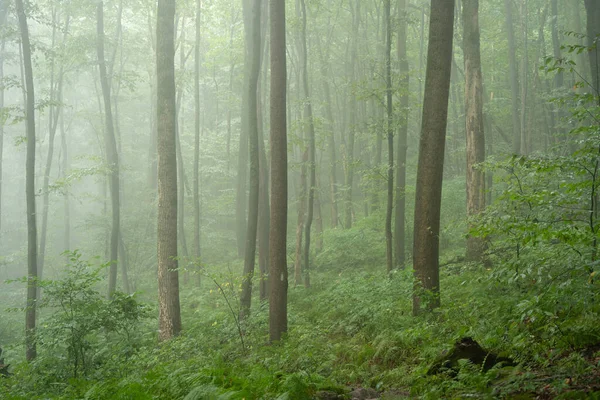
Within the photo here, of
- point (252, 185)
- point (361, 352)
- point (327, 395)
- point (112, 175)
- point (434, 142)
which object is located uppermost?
point (112, 175)

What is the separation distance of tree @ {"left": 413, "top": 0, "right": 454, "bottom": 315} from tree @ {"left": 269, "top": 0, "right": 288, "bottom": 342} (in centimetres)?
259

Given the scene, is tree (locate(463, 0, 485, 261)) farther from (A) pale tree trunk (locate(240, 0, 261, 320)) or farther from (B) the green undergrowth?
(A) pale tree trunk (locate(240, 0, 261, 320))

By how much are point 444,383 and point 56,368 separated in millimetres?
7133

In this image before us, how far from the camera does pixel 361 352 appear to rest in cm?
735

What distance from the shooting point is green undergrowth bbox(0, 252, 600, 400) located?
4.56 meters

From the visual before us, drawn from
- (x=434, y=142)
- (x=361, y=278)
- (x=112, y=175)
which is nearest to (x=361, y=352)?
(x=434, y=142)

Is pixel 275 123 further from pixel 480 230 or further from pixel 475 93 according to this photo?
pixel 475 93

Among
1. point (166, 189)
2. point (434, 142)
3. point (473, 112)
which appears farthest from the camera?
point (473, 112)

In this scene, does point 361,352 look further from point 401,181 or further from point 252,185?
point 401,181

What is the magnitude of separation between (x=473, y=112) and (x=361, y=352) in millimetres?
7620

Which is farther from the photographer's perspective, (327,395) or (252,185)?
(252,185)

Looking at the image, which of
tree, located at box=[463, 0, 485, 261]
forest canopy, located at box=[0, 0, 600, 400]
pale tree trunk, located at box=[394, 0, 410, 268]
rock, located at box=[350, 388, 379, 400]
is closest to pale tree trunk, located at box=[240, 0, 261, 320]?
forest canopy, located at box=[0, 0, 600, 400]

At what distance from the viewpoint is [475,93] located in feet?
39.6

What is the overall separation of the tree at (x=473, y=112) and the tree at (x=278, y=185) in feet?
18.0
